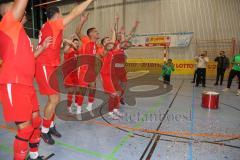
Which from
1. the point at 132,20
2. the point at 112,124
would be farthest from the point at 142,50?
the point at 112,124

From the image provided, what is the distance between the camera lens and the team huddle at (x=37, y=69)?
2287mm

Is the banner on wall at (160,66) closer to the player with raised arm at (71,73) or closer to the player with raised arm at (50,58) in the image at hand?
the player with raised arm at (71,73)

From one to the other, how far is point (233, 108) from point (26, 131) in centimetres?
589

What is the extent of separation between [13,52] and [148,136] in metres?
2.73

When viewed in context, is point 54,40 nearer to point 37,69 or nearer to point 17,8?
point 37,69

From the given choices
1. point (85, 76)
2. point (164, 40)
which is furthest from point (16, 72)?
point (164, 40)

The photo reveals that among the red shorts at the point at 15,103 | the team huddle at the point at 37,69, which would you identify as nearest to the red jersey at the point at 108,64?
the team huddle at the point at 37,69

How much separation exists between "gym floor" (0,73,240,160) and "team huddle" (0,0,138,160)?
1.30ft

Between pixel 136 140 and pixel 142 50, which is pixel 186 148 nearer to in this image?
pixel 136 140

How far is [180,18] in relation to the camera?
1559 cm

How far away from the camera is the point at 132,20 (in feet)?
54.9

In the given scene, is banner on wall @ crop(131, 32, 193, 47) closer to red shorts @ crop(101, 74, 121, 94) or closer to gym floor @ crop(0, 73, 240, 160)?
gym floor @ crop(0, 73, 240, 160)

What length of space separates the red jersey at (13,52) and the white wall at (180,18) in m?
14.1

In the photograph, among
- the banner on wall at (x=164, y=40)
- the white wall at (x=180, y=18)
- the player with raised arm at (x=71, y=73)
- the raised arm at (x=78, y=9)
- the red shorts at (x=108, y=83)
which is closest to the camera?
the raised arm at (x=78, y=9)
